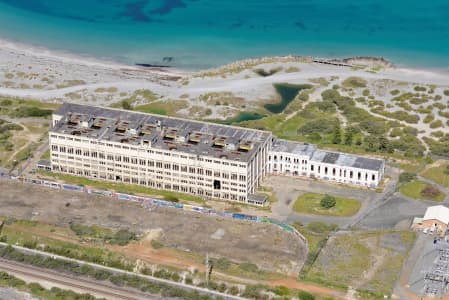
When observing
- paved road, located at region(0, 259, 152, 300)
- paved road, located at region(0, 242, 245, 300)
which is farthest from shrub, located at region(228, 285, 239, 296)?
paved road, located at region(0, 259, 152, 300)

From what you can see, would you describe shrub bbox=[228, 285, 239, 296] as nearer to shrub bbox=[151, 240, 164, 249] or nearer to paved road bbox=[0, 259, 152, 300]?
paved road bbox=[0, 259, 152, 300]

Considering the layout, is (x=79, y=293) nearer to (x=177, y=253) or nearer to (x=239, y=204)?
(x=177, y=253)

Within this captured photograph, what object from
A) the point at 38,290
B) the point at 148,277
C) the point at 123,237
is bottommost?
the point at 38,290

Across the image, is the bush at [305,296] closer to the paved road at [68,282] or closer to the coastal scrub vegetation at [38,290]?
the paved road at [68,282]

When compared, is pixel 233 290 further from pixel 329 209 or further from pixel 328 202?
pixel 328 202

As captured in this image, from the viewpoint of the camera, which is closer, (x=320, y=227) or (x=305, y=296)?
(x=305, y=296)

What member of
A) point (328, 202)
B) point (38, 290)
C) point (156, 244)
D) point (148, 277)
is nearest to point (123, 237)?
point (156, 244)

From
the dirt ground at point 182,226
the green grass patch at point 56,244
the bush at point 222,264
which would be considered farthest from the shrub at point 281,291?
the green grass patch at point 56,244
